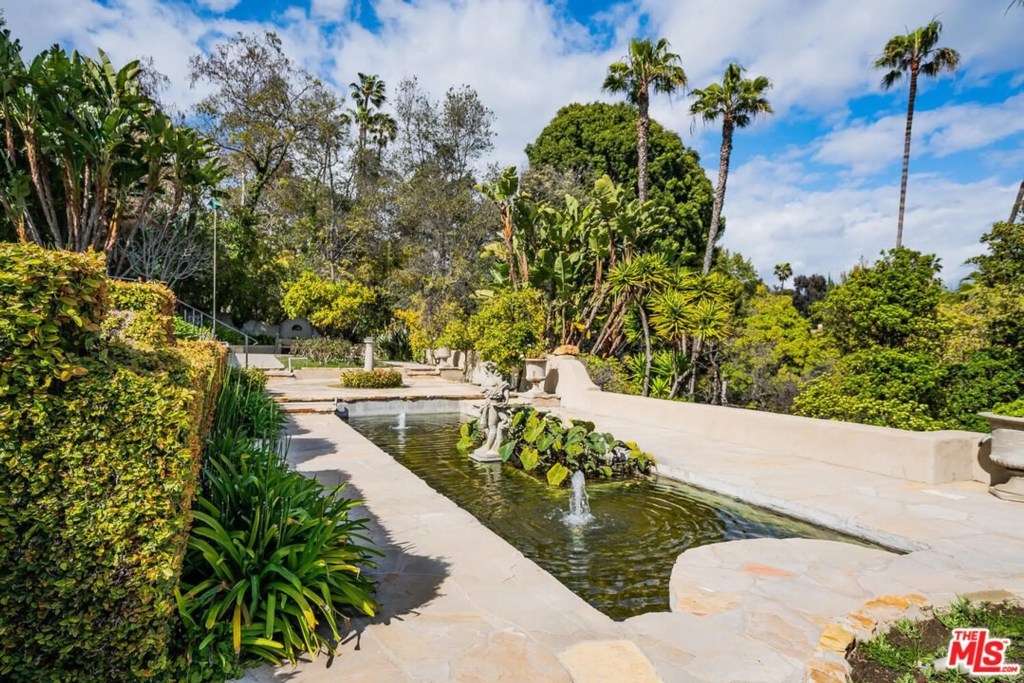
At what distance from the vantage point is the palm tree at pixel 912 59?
2109 centimetres

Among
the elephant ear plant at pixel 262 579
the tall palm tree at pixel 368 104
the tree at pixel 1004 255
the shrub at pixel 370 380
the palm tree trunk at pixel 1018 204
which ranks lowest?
the elephant ear plant at pixel 262 579

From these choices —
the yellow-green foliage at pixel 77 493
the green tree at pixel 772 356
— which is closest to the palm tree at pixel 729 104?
the green tree at pixel 772 356

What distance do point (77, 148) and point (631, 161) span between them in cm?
2443

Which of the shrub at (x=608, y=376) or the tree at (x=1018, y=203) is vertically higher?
the tree at (x=1018, y=203)

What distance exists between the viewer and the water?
440 cm

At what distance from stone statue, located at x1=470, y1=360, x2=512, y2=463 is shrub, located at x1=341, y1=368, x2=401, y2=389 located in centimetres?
853

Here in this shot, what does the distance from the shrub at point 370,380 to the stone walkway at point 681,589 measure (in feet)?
33.5

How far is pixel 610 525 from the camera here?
576cm

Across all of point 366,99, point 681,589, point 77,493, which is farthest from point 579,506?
point 366,99

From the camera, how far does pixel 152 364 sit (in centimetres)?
271

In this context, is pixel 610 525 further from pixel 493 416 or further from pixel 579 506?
pixel 493 416

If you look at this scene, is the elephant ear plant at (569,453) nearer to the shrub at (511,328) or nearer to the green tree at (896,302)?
the green tree at (896,302)

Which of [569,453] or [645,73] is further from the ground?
[645,73]

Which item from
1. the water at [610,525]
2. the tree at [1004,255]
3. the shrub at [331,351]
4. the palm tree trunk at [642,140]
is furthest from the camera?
the shrub at [331,351]
